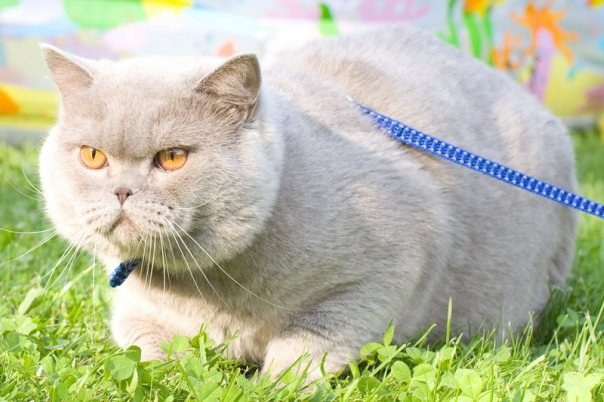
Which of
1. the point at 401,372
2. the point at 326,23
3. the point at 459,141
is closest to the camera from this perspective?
the point at 401,372

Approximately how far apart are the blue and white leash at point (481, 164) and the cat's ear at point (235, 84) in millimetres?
515

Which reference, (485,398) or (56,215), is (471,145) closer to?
(485,398)

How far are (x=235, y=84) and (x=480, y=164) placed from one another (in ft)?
2.25

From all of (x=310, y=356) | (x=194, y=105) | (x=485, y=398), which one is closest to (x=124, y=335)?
(x=310, y=356)

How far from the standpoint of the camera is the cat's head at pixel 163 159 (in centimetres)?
174

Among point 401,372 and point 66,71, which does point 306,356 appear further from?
point 66,71

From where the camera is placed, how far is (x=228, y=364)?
6.67 feet

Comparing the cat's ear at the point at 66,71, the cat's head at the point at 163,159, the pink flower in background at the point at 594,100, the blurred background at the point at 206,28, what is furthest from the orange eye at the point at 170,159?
the pink flower in background at the point at 594,100

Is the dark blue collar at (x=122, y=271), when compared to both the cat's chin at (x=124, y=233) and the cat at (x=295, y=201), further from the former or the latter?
the cat's chin at (x=124, y=233)

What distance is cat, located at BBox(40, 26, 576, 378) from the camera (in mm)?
1775

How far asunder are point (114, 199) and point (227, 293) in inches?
14.4

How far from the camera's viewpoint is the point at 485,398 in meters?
1.69

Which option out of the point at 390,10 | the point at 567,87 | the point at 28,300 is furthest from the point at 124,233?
the point at 567,87

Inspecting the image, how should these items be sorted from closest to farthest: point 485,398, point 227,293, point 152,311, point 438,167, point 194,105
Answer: point 485,398
point 194,105
point 227,293
point 152,311
point 438,167
